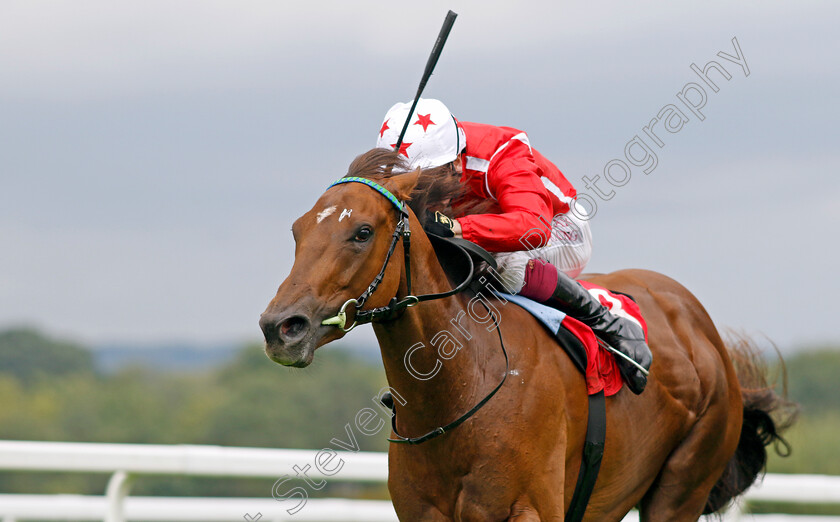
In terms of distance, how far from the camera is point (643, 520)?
449 cm

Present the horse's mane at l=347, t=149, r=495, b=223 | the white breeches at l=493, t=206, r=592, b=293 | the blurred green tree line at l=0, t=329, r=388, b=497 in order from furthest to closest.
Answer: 1. the blurred green tree line at l=0, t=329, r=388, b=497
2. the white breeches at l=493, t=206, r=592, b=293
3. the horse's mane at l=347, t=149, r=495, b=223

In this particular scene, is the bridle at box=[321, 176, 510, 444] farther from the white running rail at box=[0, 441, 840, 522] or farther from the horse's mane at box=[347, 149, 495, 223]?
the white running rail at box=[0, 441, 840, 522]

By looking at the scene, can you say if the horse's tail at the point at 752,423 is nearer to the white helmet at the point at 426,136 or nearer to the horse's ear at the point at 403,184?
the white helmet at the point at 426,136

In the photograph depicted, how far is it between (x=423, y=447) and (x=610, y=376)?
0.92 metres

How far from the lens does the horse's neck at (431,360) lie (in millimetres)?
3230

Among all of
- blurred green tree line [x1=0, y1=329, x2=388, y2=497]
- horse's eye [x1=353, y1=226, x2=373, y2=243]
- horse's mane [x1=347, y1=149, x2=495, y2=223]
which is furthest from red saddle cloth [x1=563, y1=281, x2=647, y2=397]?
blurred green tree line [x1=0, y1=329, x2=388, y2=497]

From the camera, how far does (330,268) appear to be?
2.88 meters

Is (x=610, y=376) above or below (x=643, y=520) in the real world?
above

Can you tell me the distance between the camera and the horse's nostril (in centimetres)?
275

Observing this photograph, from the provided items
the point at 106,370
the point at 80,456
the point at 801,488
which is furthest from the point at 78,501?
the point at 106,370

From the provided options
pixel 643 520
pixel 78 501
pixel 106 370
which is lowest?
pixel 106 370

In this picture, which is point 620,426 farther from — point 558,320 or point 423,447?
point 423,447

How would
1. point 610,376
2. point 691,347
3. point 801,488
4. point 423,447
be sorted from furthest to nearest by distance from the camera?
point 801,488
point 691,347
point 610,376
point 423,447

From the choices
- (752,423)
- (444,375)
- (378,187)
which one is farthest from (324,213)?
(752,423)
